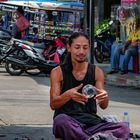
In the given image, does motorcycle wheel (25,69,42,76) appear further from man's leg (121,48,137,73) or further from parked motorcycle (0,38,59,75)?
man's leg (121,48,137,73)

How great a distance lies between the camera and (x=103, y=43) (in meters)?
21.0

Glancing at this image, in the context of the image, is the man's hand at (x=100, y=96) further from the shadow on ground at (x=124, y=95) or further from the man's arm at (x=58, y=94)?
the shadow on ground at (x=124, y=95)

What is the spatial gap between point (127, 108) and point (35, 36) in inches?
445

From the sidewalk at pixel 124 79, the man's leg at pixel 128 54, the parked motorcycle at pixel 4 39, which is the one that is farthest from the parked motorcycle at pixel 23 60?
the man's leg at pixel 128 54

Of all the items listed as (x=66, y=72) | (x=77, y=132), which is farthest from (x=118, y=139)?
(x=66, y=72)

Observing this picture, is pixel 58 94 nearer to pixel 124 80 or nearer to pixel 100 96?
pixel 100 96

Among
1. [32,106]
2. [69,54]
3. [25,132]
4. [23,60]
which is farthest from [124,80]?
[69,54]

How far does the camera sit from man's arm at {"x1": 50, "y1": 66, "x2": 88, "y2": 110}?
4.89 m

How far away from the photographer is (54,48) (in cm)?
1812

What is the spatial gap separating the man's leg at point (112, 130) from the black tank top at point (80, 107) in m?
0.09

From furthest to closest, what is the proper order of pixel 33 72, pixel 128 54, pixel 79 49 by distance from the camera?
pixel 33 72
pixel 128 54
pixel 79 49

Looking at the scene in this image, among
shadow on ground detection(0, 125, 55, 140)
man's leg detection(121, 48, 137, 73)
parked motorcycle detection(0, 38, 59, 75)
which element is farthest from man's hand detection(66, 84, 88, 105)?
parked motorcycle detection(0, 38, 59, 75)

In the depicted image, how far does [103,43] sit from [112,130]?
16125 millimetres

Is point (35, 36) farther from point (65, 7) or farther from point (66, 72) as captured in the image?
point (66, 72)
